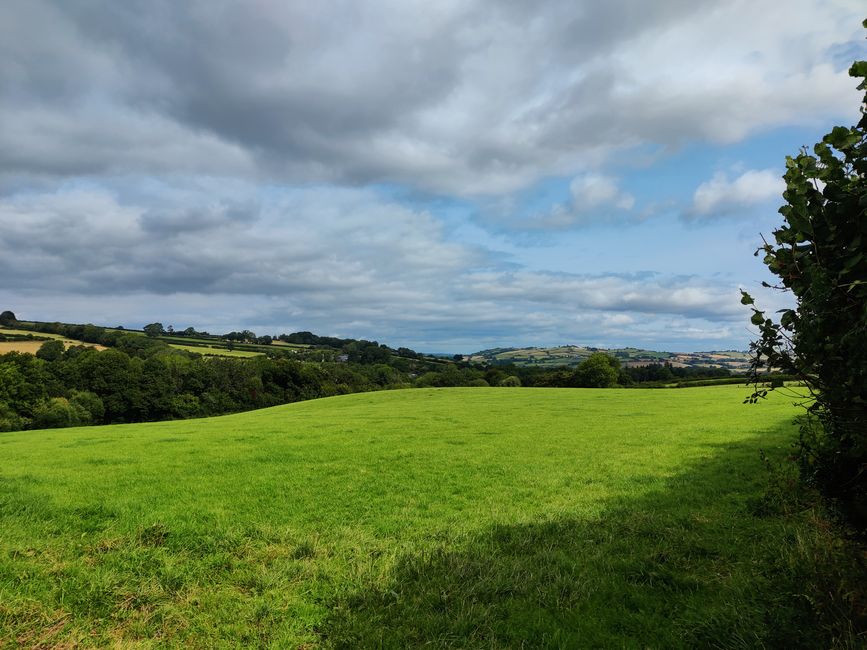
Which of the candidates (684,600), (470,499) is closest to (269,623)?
(684,600)

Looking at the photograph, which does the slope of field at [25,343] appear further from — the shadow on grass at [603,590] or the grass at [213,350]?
the shadow on grass at [603,590]

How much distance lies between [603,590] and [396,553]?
142 inches

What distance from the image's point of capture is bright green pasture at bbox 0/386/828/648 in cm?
629

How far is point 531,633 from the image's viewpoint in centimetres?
620

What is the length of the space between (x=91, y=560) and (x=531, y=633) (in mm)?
7255

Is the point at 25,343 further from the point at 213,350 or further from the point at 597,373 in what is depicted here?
the point at 597,373

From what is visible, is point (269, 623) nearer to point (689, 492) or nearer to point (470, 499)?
point (470, 499)

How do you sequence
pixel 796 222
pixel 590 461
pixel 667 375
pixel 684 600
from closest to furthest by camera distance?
pixel 796 222, pixel 684 600, pixel 590 461, pixel 667 375

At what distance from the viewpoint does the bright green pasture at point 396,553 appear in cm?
629

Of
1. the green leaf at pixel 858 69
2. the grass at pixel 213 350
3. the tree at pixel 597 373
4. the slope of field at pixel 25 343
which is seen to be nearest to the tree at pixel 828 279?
the green leaf at pixel 858 69

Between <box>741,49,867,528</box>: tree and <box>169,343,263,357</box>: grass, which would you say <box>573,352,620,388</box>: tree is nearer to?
<box>741,49,867,528</box>: tree

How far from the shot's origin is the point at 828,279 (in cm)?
429

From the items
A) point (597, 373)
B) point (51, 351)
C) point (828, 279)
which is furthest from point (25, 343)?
point (828, 279)

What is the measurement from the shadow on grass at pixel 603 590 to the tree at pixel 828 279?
8.85 feet
